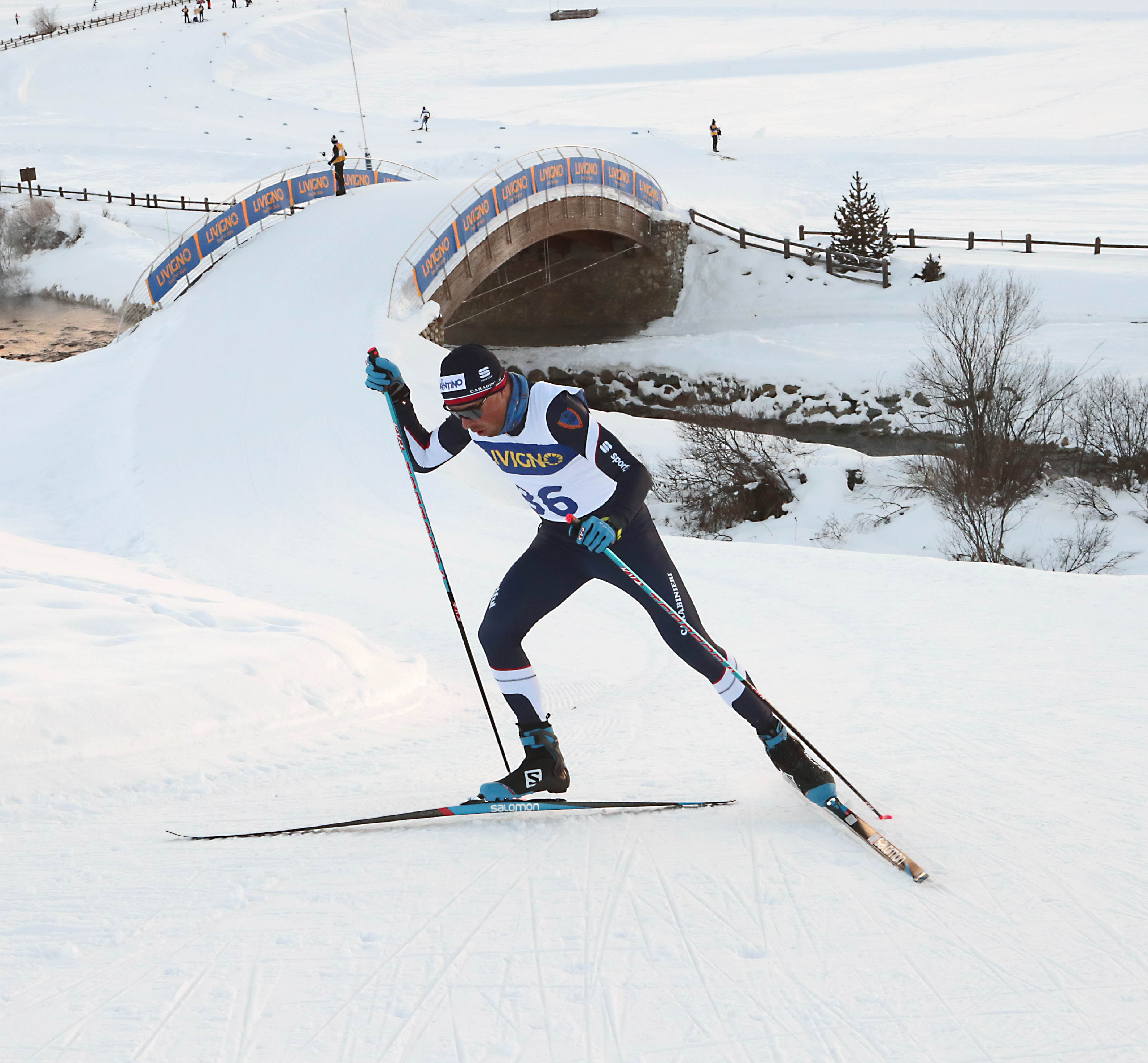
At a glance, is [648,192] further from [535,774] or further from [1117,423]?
[535,774]

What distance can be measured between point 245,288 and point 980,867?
19.3 m

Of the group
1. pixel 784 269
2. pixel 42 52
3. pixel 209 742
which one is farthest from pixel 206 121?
pixel 209 742

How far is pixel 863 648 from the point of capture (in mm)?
7875

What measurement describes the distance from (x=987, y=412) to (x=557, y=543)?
17.7 meters

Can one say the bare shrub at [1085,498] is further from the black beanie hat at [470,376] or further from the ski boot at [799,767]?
the black beanie hat at [470,376]

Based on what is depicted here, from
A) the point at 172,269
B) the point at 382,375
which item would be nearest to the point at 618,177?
the point at 172,269

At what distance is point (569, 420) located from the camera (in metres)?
4.24

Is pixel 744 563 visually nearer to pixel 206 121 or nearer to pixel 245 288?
pixel 245 288

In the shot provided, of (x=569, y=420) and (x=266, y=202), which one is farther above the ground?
(x=266, y=202)

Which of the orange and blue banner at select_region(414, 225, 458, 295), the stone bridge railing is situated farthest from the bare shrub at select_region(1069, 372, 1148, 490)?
the orange and blue banner at select_region(414, 225, 458, 295)

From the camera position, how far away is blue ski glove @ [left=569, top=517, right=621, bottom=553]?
4113 mm

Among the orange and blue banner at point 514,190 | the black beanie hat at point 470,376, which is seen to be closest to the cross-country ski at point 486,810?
the black beanie hat at point 470,376

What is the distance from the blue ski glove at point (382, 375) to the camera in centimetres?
483

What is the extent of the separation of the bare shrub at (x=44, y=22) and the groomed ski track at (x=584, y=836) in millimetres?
79302
